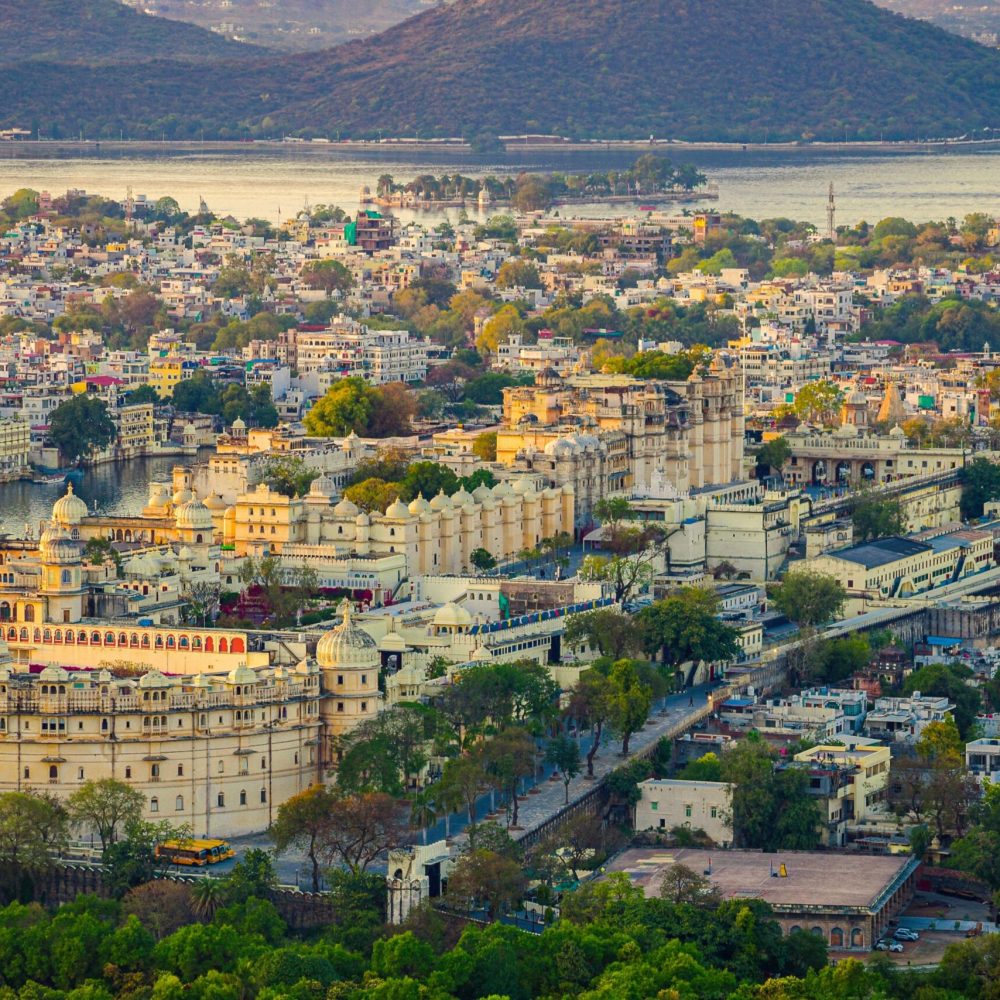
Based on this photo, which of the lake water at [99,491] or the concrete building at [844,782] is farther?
the lake water at [99,491]

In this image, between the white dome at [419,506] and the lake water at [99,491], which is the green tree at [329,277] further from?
the white dome at [419,506]

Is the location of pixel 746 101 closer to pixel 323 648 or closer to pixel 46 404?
pixel 46 404

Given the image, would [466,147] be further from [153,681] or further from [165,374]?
[153,681]

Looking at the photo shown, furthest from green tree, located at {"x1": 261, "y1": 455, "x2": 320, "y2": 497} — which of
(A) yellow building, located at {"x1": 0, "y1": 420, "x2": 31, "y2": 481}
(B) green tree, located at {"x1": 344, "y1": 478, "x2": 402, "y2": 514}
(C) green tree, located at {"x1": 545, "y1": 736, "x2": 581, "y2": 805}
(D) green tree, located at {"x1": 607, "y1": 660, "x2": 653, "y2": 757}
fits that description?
(C) green tree, located at {"x1": 545, "y1": 736, "x2": 581, "y2": 805}

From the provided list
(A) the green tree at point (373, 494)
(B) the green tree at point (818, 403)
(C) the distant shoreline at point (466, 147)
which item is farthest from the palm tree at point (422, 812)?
(C) the distant shoreline at point (466, 147)

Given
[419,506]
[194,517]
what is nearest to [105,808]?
[194,517]

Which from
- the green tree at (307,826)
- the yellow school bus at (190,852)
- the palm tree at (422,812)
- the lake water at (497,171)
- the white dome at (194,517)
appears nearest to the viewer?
the green tree at (307,826)
